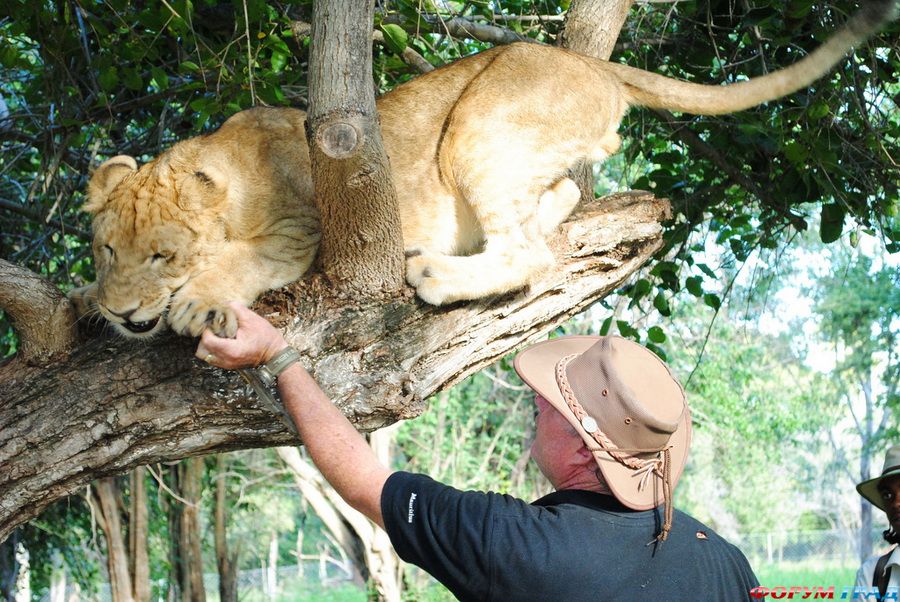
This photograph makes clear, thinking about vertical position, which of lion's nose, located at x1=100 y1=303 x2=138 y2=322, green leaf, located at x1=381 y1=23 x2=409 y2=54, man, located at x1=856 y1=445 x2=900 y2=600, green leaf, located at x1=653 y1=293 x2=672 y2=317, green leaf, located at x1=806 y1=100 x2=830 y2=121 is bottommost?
man, located at x1=856 y1=445 x2=900 y2=600

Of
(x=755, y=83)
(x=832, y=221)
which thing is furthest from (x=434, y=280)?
(x=832, y=221)

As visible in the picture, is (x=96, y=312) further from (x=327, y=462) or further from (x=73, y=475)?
(x=327, y=462)

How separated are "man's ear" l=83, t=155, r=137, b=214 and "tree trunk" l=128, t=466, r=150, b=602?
494 cm

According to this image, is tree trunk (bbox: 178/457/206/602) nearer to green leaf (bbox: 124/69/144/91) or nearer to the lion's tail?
green leaf (bbox: 124/69/144/91)

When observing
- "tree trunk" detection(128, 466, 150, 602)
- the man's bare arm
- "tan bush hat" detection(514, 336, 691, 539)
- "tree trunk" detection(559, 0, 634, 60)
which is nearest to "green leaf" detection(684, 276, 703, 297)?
"tree trunk" detection(559, 0, 634, 60)

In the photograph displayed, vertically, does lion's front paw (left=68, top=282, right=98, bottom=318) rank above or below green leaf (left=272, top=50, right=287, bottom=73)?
below

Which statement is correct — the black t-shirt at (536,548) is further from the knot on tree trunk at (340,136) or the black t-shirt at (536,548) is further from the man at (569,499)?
the knot on tree trunk at (340,136)

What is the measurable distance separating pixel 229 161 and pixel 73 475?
133 cm

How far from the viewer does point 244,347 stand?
2.36m

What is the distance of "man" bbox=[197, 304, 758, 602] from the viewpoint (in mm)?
1964

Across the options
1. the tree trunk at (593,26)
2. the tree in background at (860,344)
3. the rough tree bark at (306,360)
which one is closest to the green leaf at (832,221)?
the tree trunk at (593,26)

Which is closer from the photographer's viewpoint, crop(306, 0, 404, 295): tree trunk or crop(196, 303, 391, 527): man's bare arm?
crop(196, 303, 391, 527): man's bare arm

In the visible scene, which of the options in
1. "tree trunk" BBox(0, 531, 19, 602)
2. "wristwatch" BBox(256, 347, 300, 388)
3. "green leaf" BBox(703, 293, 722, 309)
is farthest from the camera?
"tree trunk" BBox(0, 531, 19, 602)

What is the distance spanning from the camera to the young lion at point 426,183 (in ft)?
10.3
